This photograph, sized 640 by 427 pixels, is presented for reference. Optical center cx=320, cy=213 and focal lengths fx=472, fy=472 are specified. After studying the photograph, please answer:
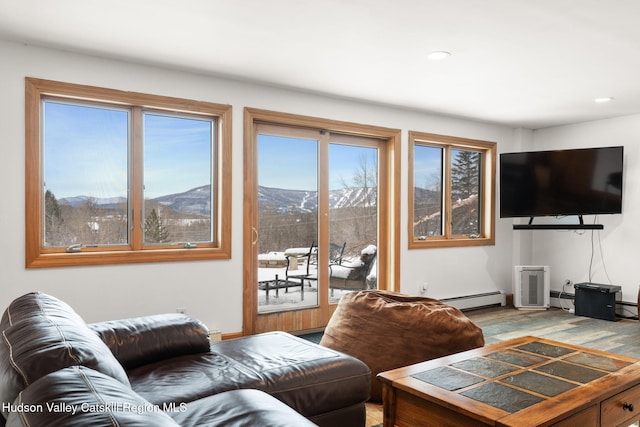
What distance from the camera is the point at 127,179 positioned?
3859 millimetres

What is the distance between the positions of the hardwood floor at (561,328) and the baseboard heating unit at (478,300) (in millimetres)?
94

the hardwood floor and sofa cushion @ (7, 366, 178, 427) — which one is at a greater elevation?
sofa cushion @ (7, 366, 178, 427)

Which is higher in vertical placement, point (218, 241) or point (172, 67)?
point (172, 67)

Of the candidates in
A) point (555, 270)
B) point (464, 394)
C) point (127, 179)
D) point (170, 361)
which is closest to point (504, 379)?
point (464, 394)

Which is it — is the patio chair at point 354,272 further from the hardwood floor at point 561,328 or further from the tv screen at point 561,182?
the tv screen at point 561,182

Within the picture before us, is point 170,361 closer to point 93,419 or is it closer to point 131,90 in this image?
point 93,419

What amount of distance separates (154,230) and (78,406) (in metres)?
3.21

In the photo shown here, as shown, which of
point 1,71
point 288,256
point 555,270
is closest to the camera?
point 1,71

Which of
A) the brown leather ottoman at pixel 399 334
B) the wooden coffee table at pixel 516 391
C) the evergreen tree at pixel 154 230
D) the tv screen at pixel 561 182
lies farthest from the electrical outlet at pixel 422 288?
the wooden coffee table at pixel 516 391

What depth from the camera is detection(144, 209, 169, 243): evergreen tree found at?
396 cm

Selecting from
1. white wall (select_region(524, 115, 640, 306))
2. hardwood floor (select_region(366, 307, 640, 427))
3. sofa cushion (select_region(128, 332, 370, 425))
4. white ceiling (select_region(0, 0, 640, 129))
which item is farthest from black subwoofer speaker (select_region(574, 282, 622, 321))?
sofa cushion (select_region(128, 332, 370, 425))

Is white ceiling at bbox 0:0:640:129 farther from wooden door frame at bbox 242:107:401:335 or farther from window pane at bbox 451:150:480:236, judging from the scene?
window pane at bbox 451:150:480:236

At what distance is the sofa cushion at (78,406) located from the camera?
888 mm

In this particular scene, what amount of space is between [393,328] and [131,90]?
272 centimetres
